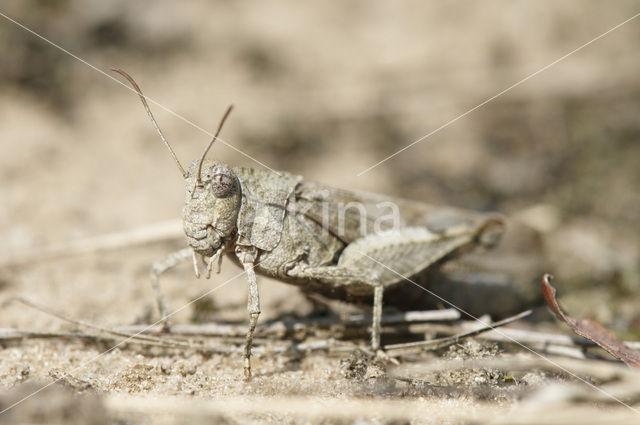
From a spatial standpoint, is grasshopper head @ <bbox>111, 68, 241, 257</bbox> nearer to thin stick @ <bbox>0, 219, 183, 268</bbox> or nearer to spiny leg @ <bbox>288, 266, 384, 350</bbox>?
spiny leg @ <bbox>288, 266, 384, 350</bbox>

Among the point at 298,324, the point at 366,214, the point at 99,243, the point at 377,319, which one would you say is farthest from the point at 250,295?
the point at 99,243

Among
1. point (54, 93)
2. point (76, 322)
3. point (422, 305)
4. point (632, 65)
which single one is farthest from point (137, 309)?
point (632, 65)

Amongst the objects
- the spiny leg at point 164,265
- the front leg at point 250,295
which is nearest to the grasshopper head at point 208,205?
the front leg at point 250,295

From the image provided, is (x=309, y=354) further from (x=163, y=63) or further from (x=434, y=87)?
(x=163, y=63)

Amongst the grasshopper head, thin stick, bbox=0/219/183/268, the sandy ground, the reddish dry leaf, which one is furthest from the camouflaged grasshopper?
thin stick, bbox=0/219/183/268

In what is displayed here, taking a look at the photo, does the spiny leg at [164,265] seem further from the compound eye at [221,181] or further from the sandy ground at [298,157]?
the compound eye at [221,181]
